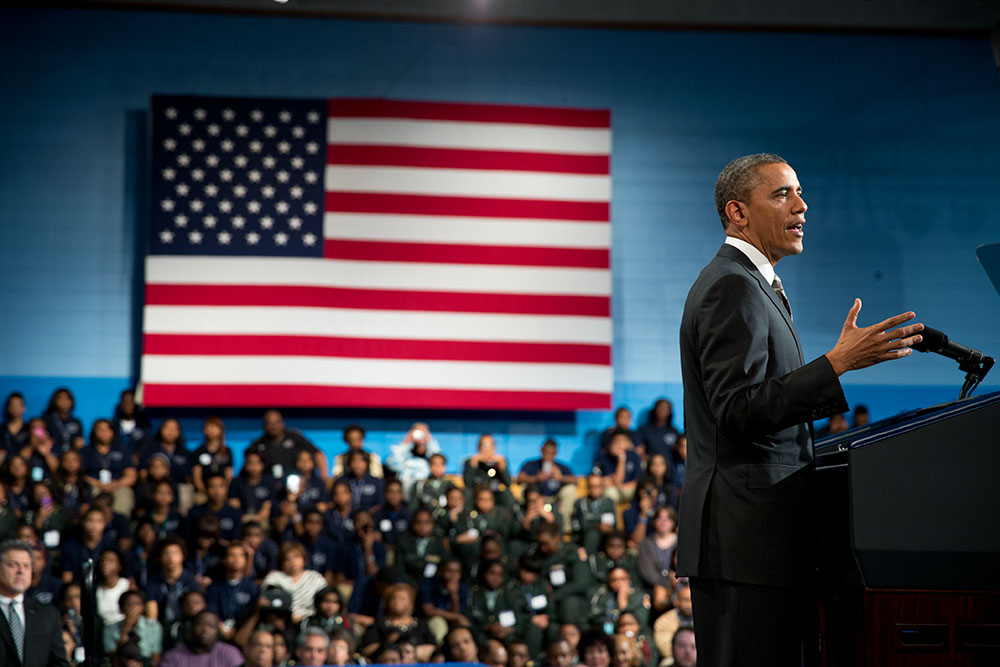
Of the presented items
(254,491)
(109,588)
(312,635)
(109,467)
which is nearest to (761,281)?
(312,635)

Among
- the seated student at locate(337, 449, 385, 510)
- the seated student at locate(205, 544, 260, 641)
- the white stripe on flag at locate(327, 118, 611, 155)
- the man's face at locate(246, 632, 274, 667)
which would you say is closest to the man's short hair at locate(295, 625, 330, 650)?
the man's face at locate(246, 632, 274, 667)

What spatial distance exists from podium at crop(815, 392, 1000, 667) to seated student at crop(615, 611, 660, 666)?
5.81 metres

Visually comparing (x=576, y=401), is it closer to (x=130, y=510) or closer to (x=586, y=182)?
(x=586, y=182)

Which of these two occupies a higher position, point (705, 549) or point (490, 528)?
point (705, 549)

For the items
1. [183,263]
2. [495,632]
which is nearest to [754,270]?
[495,632]

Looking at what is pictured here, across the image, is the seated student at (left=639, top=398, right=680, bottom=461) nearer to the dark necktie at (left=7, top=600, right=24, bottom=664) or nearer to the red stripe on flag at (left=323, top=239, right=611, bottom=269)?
the red stripe on flag at (left=323, top=239, right=611, bottom=269)

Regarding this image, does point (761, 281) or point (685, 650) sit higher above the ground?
point (761, 281)

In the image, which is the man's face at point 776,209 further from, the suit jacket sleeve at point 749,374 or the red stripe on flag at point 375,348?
the red stripe on flag at point 375,348

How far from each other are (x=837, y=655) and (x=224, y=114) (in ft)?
28.8

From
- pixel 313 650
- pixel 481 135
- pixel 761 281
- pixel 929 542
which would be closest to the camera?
pixel 929 542

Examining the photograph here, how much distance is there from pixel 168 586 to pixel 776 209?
6276 mm

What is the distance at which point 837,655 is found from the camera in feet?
6.16

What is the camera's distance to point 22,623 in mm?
4984

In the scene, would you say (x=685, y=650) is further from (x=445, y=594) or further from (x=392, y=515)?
(x=392, y=515)
